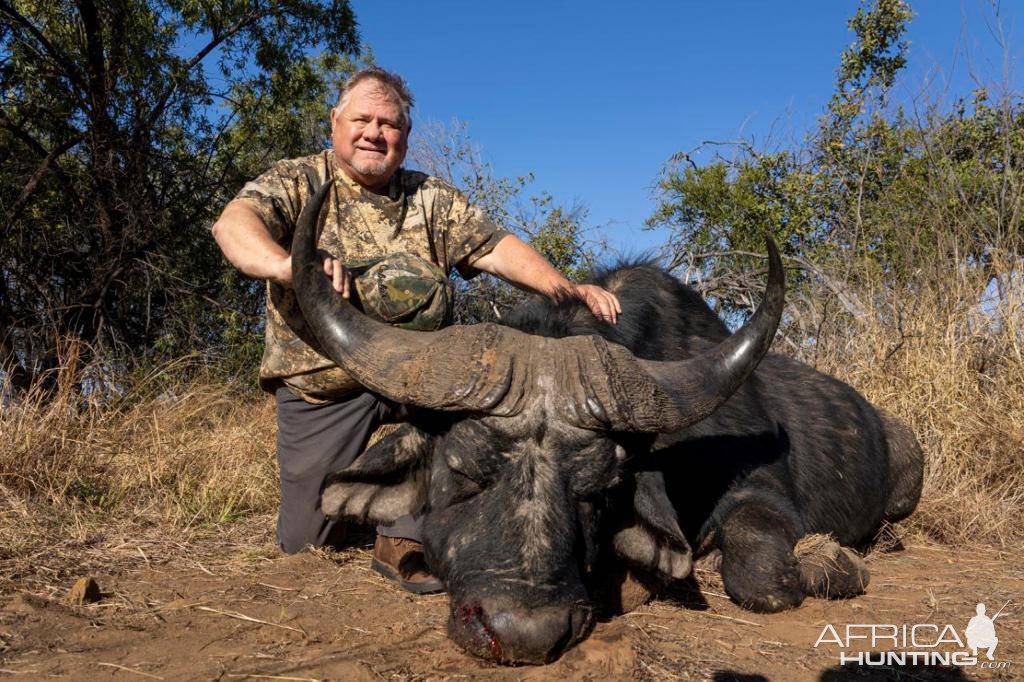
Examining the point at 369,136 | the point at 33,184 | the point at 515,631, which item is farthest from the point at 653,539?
the point at 33,184

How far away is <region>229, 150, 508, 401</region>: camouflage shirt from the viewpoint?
13.5ft

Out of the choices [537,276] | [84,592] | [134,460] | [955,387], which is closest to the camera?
[84,592]

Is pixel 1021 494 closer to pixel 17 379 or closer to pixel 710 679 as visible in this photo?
pixel 710 679

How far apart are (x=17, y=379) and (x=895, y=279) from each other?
318 inches

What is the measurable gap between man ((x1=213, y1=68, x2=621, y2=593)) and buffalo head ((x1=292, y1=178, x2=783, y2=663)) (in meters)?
0.85

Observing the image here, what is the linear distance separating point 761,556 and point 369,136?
2.84 m

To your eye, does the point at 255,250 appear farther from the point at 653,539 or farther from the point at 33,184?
the point at 33,184

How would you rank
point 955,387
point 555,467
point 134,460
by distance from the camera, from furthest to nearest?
point 955,387 → point 134,460 → point 555,467

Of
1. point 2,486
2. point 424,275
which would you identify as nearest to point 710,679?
point 424,275

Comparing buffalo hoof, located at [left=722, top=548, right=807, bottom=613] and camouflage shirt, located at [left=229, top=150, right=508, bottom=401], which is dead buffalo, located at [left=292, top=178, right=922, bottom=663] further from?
camouflage shirt, located at [left=229, top=150, right=508, bottom=401]

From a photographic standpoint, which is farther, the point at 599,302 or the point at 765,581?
the point at 599,302

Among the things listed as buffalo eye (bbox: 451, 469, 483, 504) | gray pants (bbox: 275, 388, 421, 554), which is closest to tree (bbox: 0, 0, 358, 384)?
gray pants (bbox: 275, 388, 421, 554)

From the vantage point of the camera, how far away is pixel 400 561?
3.80m

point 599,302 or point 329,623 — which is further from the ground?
point 599,302
